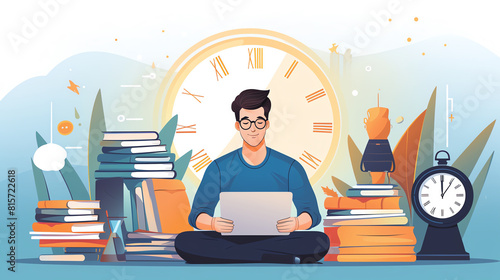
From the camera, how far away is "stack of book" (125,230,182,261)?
20.2ft

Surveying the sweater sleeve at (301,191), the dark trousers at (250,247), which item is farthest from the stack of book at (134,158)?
the sweater sleeve at (301,191)

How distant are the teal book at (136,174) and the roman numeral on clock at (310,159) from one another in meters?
1.15

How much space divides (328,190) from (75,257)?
2.23 m

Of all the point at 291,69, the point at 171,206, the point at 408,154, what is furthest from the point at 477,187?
the point at 171,206

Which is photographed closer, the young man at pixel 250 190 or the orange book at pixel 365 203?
the young man at pixel 250 190

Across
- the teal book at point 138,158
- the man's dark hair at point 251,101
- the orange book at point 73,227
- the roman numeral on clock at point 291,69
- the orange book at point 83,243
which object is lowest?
the orange book at point 83,243

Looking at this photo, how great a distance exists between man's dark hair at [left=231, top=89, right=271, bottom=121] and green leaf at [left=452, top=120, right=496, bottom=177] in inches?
68.9

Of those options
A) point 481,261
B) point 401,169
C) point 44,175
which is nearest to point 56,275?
point 44,175

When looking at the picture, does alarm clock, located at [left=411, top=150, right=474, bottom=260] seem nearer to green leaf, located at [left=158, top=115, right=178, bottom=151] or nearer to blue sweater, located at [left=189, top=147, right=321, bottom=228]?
blue sweater, located at [left=189, top=147, right=321, bottom=228]

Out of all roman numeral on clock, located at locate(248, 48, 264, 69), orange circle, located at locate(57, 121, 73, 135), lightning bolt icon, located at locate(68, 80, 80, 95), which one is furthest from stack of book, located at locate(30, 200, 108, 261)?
roman numeral on clock, located at locate(248, 48, 264, 69)

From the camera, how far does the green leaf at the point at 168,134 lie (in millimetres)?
6598

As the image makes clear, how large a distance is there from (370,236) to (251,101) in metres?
1.45

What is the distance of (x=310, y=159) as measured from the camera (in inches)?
260

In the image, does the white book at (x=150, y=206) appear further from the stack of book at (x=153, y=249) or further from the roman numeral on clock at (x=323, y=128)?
the roman numeral on clock at (x=323, y=128)
